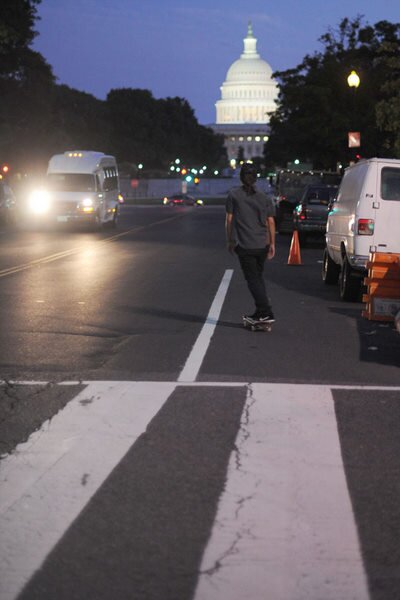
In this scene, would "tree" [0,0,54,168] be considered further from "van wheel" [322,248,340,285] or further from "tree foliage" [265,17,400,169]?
"van wheel" [322,248,340,285]

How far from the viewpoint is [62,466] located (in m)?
6.52

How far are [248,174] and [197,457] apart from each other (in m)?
6.08

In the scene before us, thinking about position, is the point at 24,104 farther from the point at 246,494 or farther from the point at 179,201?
the point at 246,494

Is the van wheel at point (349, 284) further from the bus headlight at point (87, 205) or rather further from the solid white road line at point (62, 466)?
the bus headlight at point (87, 205)

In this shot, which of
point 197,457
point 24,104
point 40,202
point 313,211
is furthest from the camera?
point 24,104

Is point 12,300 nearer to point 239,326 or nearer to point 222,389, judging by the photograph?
point 239,326

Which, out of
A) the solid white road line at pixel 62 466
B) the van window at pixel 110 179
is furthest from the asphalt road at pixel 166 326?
the van window at pixel 110 179

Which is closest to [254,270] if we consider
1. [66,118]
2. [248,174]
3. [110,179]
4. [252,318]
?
[252,318]

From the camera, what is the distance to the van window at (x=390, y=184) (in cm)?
1575

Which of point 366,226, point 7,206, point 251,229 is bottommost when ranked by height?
point 7,206

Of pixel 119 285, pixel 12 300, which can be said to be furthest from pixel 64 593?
pixel 119 285

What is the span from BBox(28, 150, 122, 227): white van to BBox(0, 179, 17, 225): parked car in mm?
6328

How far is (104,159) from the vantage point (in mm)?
44188

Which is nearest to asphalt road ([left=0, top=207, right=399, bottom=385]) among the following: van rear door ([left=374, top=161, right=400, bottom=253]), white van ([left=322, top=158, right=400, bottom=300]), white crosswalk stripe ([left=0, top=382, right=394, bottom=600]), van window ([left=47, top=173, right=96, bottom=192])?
white van ([left=322, top=158, right=400, bottom=300])
